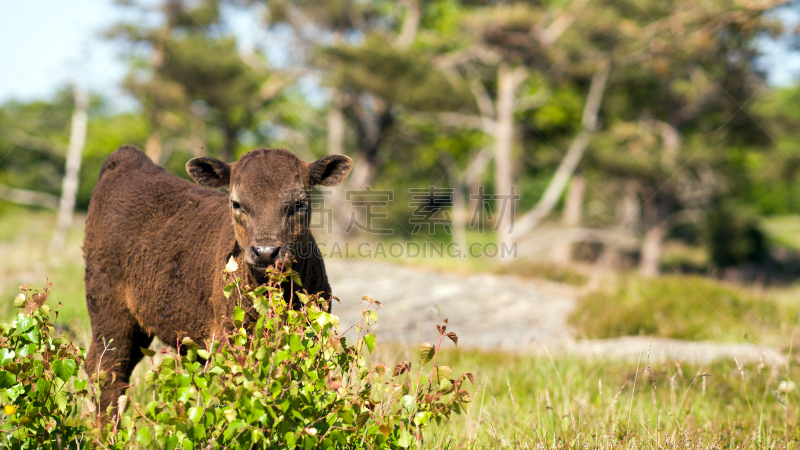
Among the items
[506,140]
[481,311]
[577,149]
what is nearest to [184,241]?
[481,311]

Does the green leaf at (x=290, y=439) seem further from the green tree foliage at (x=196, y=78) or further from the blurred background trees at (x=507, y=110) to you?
the green tree foliage at (x=196, y=78)

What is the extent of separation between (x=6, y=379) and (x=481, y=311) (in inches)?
338

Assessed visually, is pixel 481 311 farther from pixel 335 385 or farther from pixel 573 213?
pixel 573 213

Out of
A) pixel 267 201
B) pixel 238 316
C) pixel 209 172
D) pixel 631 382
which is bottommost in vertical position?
pixel 631 382

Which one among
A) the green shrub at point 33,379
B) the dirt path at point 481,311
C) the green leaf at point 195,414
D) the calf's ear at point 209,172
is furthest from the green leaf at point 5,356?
the dirt path at point 481,311

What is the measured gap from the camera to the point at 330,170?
3.93 m

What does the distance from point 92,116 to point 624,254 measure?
46687mm

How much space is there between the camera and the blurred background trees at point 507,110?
19.6 meters

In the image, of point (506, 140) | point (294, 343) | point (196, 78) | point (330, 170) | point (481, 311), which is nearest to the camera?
point (294, 343)

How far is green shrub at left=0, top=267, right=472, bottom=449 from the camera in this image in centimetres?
220

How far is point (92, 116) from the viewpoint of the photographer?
166 ft

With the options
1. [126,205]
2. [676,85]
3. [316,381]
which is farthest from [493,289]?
[676,85]

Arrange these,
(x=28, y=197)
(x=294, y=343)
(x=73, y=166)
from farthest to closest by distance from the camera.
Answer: (x=28, y=197)
(x=73, y=166)
(x=294, y=343)

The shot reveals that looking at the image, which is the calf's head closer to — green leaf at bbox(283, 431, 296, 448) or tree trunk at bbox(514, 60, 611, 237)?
green leaf at bbox(283, 431, 296, 448)
